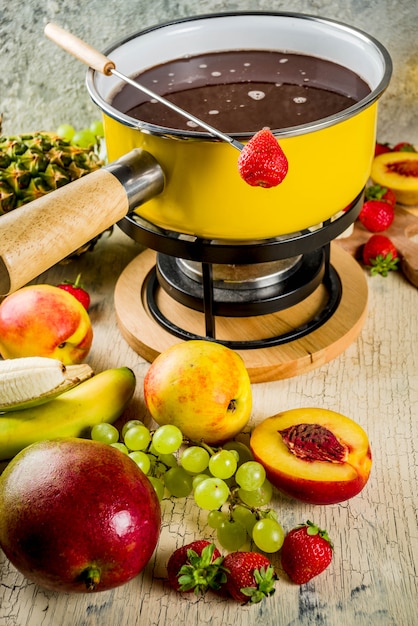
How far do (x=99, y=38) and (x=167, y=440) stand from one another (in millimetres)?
1234

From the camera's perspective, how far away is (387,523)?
3.70 ft

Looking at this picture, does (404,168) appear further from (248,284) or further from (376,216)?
(248,284)

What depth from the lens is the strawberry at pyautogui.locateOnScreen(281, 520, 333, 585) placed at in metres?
1.03

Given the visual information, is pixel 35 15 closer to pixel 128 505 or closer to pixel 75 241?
pixel 75 241

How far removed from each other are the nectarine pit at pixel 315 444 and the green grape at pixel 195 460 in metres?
0.13

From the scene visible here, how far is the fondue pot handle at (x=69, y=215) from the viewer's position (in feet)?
3.45

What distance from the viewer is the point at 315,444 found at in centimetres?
114

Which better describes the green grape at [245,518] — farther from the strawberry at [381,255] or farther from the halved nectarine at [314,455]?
the strawberry at [381,255]

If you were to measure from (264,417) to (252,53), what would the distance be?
0.70 m

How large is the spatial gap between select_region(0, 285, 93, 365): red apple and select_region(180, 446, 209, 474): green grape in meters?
0.36

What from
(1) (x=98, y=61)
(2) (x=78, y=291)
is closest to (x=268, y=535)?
(2) (x=78, y=291)

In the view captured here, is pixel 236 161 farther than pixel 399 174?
No

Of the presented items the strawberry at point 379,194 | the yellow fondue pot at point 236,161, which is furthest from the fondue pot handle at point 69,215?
the strawberry at point 379,194

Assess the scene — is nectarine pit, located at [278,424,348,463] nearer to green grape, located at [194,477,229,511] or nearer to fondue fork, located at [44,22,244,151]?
green grape, located at [194,477,229,511]
